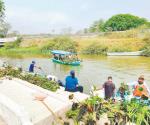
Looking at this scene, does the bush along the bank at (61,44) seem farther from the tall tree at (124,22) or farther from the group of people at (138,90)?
the group of people at (138,90)

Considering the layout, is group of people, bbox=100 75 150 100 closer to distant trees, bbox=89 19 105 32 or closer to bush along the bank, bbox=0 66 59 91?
bush along the bank, bbox=0 66 59 91

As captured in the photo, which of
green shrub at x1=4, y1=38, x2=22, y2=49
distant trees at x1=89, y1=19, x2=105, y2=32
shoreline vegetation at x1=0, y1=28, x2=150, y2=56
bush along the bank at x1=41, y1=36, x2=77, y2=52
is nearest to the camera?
shoreline vegetation at x1=0, y1=28, x2=150, y2=56

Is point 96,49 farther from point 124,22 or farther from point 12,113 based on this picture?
point 12,113

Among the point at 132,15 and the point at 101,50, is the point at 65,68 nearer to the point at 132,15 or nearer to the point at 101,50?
the point at 101,50

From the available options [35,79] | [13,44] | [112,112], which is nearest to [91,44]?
[13,44]

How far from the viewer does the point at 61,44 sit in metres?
77.5

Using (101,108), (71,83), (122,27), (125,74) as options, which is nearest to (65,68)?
(125,74)

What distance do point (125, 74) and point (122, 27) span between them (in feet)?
245

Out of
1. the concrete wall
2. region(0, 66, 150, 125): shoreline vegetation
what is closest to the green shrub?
the concrete wall

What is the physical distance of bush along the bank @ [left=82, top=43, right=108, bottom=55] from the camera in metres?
67.6

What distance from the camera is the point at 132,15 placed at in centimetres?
11175

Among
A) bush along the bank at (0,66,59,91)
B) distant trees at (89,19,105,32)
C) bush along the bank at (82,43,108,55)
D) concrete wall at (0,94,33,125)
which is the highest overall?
distant trees at (89,19,105,32)

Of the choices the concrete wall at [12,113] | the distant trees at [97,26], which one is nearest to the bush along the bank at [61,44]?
the distant trees at [97,26]

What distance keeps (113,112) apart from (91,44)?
63.2 metres
